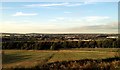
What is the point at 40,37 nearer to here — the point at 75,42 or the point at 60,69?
the point at 75,42

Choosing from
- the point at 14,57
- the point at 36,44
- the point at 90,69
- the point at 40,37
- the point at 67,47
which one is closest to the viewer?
the point at 90,69

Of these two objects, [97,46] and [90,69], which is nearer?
[90,69]

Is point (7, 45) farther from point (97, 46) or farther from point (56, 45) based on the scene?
point (97, 46)

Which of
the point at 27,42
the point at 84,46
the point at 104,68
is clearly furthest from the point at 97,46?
the point at 104,68

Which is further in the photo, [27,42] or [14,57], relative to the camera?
[27,42]

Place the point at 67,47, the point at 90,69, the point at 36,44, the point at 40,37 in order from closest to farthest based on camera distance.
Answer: the point at 90,69 < the point at 36,44 < the point at 67,47 < the point at 40,37

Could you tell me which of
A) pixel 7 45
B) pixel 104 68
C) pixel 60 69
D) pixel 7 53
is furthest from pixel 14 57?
pixel 104 68

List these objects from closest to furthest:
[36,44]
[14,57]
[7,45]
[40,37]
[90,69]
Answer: [90,69], [14,57], [7,45], [36,44], [40,37]

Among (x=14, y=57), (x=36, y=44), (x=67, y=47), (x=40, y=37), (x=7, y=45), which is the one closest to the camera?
(x=14, y=57)
